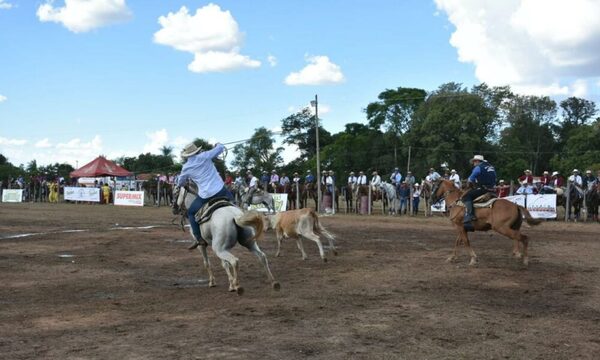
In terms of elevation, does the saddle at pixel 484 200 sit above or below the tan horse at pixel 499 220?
above

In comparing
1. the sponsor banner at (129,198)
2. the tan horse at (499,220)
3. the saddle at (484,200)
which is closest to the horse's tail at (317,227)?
the tan horse at (499,220)

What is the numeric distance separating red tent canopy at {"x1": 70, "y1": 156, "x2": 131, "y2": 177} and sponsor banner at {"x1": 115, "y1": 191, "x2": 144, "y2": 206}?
13.4ft

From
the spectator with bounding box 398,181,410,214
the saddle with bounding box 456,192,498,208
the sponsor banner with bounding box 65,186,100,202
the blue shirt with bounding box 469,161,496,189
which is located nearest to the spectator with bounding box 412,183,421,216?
the spectator with bounding box 398,181,410,214

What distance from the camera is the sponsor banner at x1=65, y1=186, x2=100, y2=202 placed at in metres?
45.8

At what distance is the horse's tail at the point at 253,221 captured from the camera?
941cm

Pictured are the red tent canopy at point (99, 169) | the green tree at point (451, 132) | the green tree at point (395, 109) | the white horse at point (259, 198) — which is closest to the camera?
the white horse at point (259, 198)

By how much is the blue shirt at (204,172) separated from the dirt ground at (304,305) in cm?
176

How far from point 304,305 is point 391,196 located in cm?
2374

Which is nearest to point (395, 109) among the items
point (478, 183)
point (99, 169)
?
point (99, 169)

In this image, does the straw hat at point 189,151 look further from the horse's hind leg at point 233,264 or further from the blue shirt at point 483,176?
the blue shirt at point 483,176

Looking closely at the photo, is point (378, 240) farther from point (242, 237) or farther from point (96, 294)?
point (96, 294)

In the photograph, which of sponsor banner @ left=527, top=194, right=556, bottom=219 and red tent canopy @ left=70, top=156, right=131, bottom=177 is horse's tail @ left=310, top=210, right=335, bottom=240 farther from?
red tent canopy @ left=70, top=156, right=131, bottom=177

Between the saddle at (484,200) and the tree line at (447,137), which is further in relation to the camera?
the tree line at (447,137)

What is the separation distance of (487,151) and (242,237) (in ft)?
220
